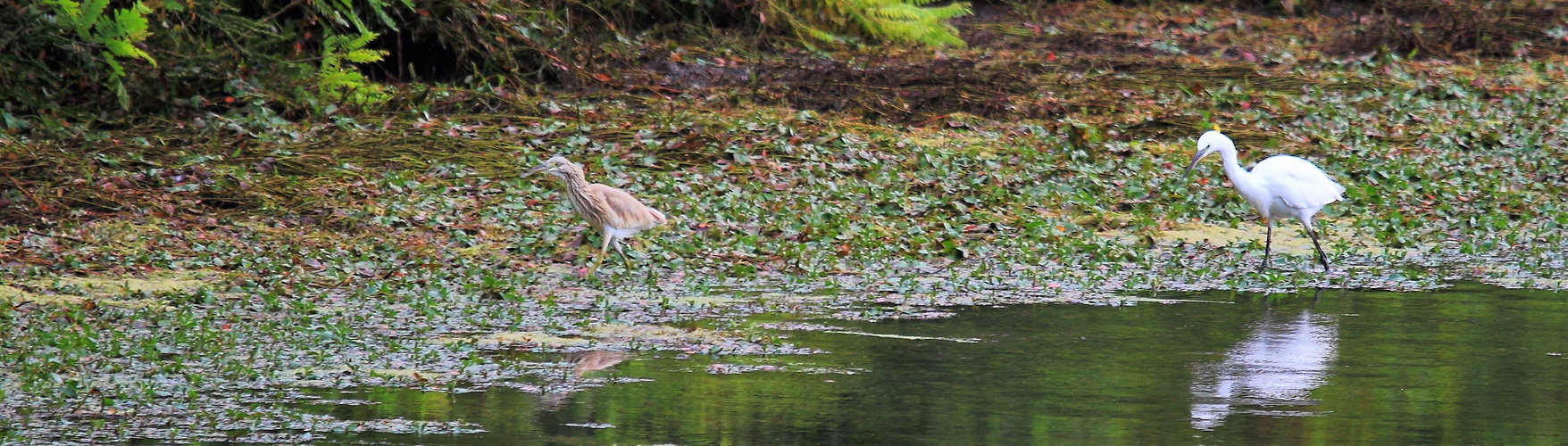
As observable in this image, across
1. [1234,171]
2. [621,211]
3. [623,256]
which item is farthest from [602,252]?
[1234,171]

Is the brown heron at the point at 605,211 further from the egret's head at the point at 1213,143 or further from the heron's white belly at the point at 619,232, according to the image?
the egret's head at the point at 1213,143

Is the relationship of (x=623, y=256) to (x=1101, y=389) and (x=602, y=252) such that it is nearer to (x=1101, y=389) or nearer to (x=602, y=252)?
(x=602, y=252)

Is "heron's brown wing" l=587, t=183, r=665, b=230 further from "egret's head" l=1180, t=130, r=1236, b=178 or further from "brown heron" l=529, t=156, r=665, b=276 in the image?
"egret's head" l=1180, t=130, r=1236, b=178

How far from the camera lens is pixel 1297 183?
1112 centimetres

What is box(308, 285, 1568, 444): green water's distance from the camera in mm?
6656

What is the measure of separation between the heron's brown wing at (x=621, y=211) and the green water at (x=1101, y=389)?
2.02m

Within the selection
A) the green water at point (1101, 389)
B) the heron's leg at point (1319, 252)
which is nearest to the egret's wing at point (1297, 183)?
the heron's leg at point (1319, 252)

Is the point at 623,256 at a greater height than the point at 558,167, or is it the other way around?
the point at 558,167

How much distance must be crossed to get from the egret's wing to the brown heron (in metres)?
3.60

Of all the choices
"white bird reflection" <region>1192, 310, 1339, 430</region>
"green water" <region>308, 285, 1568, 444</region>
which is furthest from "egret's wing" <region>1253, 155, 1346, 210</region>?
"white bird reflection" <region>1192, 310, 1339, 430</region>

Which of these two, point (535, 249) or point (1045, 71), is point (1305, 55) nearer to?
point (1045, 71)

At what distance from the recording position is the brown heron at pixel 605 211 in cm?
1054

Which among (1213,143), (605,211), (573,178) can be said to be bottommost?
(605,211)

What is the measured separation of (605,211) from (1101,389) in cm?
387
